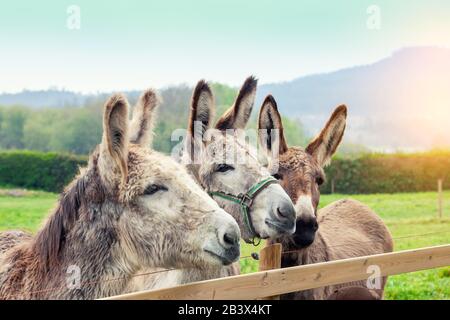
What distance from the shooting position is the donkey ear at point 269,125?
13.5ft

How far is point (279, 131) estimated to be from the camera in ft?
13.4

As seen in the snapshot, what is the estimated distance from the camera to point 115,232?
8.73ft

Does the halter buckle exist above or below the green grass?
above

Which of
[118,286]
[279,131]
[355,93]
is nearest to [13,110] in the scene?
[355,93]

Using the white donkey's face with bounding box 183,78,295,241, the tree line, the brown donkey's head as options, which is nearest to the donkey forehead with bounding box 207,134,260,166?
the white donkey's face with bounding box 183,78,295,241

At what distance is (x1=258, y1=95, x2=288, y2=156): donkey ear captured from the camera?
4.11 meters

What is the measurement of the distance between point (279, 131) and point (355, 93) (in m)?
15.2

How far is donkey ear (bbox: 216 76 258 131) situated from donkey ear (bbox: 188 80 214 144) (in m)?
0.11

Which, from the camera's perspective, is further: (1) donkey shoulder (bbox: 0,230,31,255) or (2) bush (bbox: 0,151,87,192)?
(2) bush (bbox: 0,151,87,192)

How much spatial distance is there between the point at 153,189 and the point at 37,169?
11.6 meters

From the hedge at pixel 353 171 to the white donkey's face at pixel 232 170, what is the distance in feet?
28.8

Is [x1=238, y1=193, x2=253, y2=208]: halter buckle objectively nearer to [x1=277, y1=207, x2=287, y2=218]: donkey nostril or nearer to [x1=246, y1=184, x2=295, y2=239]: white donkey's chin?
[x1=246, y1=184, x2=295, y2=239]: white donkey's chin

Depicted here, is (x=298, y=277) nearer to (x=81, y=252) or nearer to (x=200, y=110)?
(x=200, y=110)

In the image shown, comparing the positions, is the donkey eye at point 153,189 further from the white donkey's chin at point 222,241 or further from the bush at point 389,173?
the bush at point 389,173
